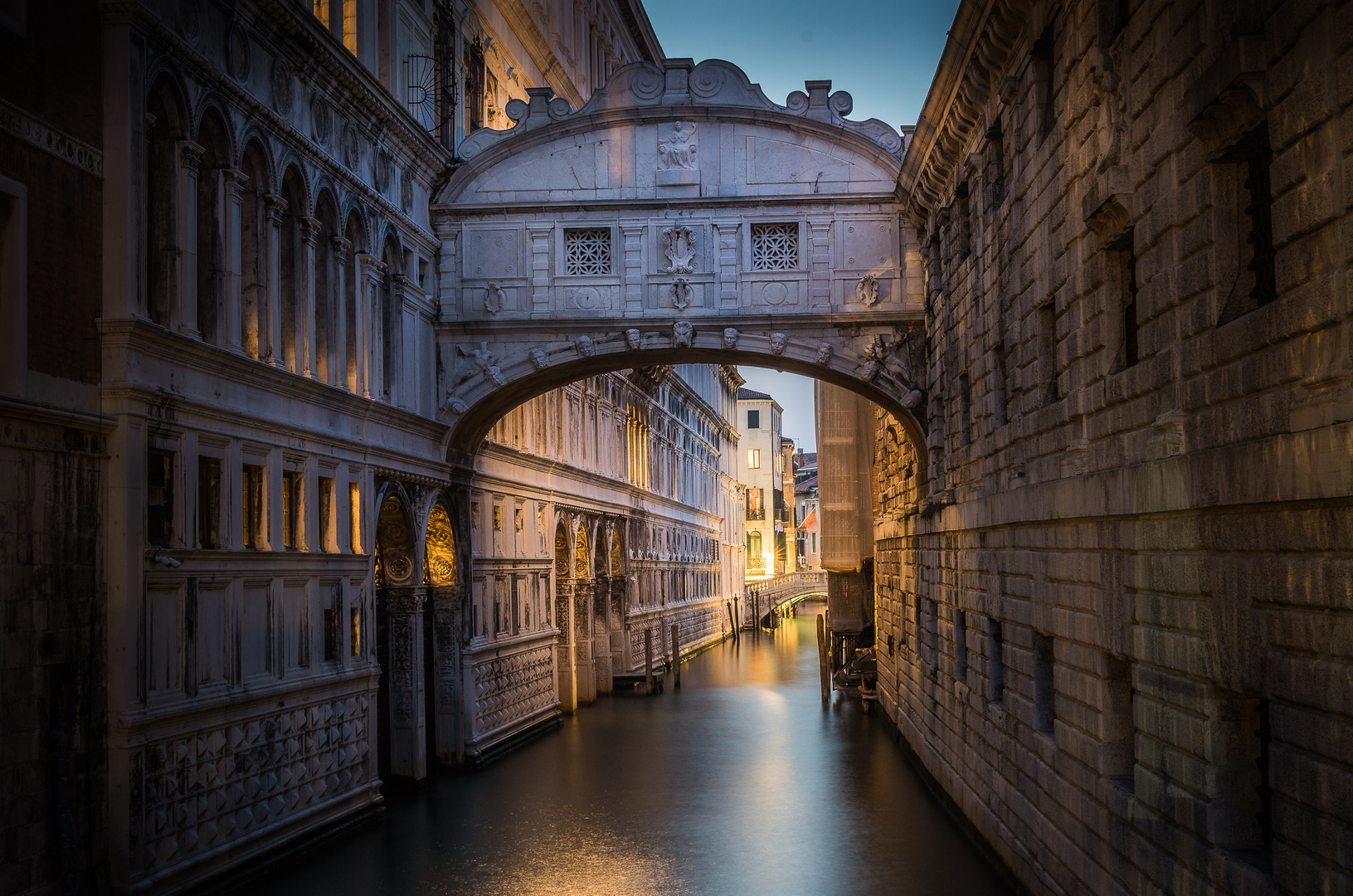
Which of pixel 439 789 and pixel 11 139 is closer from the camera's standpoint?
pixel 11 139

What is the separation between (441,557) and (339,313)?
203 inches

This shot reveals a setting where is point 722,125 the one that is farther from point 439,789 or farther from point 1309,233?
point 1309,233

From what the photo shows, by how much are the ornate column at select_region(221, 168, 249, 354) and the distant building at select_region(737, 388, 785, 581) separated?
231 ft

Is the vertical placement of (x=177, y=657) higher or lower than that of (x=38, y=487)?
lower

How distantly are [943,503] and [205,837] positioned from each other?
9.24 meters

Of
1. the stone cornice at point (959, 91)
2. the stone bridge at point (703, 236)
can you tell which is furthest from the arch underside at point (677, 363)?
the stone cornice at point (959, 91)

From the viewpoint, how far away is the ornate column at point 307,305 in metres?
14.7

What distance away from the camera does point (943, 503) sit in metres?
16.6

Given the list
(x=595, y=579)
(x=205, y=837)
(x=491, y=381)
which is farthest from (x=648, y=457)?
(x=205, y=837)

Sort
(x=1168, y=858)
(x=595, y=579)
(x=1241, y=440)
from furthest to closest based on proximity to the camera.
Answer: (x=595, y=579) < (x=1168, y=858) < (x=1241, y=440)

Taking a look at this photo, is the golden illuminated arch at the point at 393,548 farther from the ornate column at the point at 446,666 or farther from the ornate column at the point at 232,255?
the ornate column at the point at 232,255

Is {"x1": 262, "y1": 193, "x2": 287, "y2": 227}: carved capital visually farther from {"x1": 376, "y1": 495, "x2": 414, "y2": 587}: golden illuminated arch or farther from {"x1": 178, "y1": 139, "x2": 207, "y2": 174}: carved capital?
{"x1": 376, "y1": 495, "x2": 414, "y2": 587}: golden illuminated arch

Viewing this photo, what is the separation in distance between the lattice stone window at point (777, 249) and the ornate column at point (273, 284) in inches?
283

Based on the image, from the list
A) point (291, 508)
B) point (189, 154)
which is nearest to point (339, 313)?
point (291, 508)
